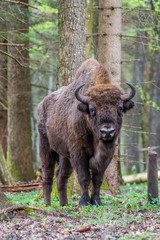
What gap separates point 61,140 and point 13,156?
8536 millimetres

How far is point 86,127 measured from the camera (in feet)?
24.0

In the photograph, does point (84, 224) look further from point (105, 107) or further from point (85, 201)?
point (105, 107)

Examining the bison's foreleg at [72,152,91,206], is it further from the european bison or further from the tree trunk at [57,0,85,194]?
the tree trunk at [57,0,85,194]

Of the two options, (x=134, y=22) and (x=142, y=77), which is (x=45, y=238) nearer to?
(x=134, y=22)

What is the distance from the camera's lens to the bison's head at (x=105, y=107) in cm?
652

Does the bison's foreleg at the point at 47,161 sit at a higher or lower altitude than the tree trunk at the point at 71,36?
lower

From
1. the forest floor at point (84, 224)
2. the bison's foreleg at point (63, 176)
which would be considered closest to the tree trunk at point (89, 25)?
the bison's foreleg at point (63, 176)

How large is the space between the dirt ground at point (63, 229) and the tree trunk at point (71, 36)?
4.67 m

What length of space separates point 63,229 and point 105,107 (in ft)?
8.17

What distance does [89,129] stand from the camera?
7273 millimetres

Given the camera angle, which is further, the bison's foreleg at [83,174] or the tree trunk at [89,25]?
the tree trunk at [89,25]

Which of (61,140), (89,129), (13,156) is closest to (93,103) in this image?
(89,129)

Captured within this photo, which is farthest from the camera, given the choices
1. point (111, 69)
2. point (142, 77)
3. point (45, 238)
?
point (142, 77)

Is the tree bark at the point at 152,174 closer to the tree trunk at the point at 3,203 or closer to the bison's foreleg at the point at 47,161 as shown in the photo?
the tree trunk at the point at 3,203
